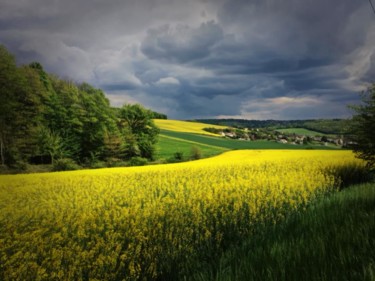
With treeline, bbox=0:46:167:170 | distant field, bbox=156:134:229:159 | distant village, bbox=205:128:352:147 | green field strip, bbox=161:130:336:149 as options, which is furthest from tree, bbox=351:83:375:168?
distant village, bbox=205:128:352:147

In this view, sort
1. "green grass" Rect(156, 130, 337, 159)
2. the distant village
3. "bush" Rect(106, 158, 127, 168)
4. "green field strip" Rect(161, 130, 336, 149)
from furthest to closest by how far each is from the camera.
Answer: the distant village < "green field strip" Rect(161, 130, 336, 149) < "green grass" Rect(156, 130, 337, 159) < "bush" Rect(106, 158, 127, 168)

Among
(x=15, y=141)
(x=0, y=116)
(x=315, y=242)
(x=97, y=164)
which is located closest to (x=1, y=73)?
(x=0, y=116)

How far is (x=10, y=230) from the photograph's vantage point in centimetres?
590

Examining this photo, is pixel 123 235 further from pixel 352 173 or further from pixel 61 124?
pixel 61 124

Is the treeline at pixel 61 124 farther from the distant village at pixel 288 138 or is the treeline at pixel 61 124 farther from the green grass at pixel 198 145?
the distant village at pixel 288 138

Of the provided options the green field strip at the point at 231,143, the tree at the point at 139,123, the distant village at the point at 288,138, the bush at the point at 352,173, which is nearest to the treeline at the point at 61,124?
the tree at the point at 139,123

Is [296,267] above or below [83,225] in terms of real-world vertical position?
above

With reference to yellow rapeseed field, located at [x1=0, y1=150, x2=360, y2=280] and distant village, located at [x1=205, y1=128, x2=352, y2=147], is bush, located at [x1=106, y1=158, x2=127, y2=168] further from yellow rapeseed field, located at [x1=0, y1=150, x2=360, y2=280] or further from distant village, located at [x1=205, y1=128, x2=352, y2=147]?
distant village, located at [x1=205, y1=128, x2=352, y2=147]

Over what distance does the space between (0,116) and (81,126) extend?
17.8 metres

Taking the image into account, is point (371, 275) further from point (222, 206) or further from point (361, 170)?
point (361, 170)

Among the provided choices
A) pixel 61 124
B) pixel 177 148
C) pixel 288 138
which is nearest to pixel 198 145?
pixel 177 148

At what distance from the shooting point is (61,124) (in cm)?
4788

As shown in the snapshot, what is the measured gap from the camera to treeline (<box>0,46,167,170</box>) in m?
33.8

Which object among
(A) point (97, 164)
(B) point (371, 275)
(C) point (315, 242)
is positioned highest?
(B) point (371, 275)
